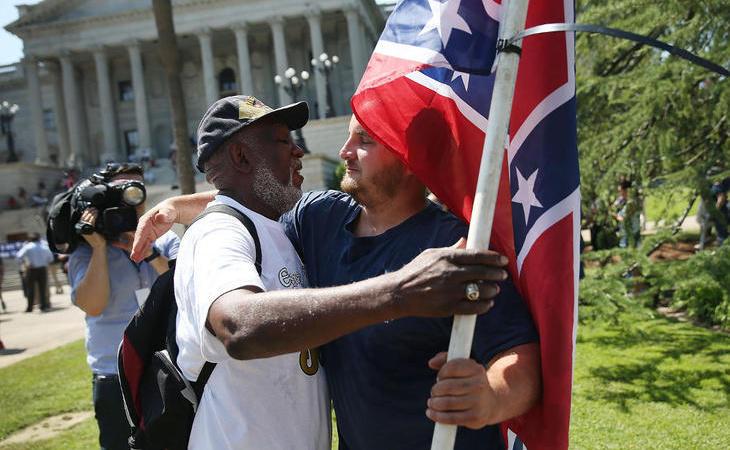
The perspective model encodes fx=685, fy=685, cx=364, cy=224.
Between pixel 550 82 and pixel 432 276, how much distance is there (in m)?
0.73

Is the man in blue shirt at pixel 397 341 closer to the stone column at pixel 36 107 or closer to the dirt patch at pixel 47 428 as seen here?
the dirt patch at pixel 47 428

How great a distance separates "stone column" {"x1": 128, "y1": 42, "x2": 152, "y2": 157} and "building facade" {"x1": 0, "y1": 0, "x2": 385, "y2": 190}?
0.23 ft

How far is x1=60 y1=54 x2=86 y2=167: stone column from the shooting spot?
162 ft

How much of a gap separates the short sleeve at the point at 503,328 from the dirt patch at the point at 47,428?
5.71 metres

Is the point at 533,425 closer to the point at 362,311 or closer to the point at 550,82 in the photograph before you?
the point at 362,311

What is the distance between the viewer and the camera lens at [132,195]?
384 centimetres

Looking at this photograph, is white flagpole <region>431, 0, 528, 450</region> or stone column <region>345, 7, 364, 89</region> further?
stone column <region>345, 7, 364, 89</region>

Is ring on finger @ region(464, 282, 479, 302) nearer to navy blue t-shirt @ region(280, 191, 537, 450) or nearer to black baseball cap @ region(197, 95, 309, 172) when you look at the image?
navy blue t-shirt @ region(280, 191, 537, 450)

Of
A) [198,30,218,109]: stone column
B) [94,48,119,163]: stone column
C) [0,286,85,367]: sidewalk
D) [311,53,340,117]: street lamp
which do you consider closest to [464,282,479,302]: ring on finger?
[0,286,85,367]: sidewalk

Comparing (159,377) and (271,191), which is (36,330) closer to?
(159,377)

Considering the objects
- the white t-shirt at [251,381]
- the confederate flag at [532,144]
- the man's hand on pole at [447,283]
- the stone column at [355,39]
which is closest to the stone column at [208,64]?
the stone column at [355,39]

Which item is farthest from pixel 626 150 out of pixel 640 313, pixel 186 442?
pixel 186 442

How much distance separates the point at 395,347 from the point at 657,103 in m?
4.93

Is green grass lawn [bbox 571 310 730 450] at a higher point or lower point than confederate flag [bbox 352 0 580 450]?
lower
